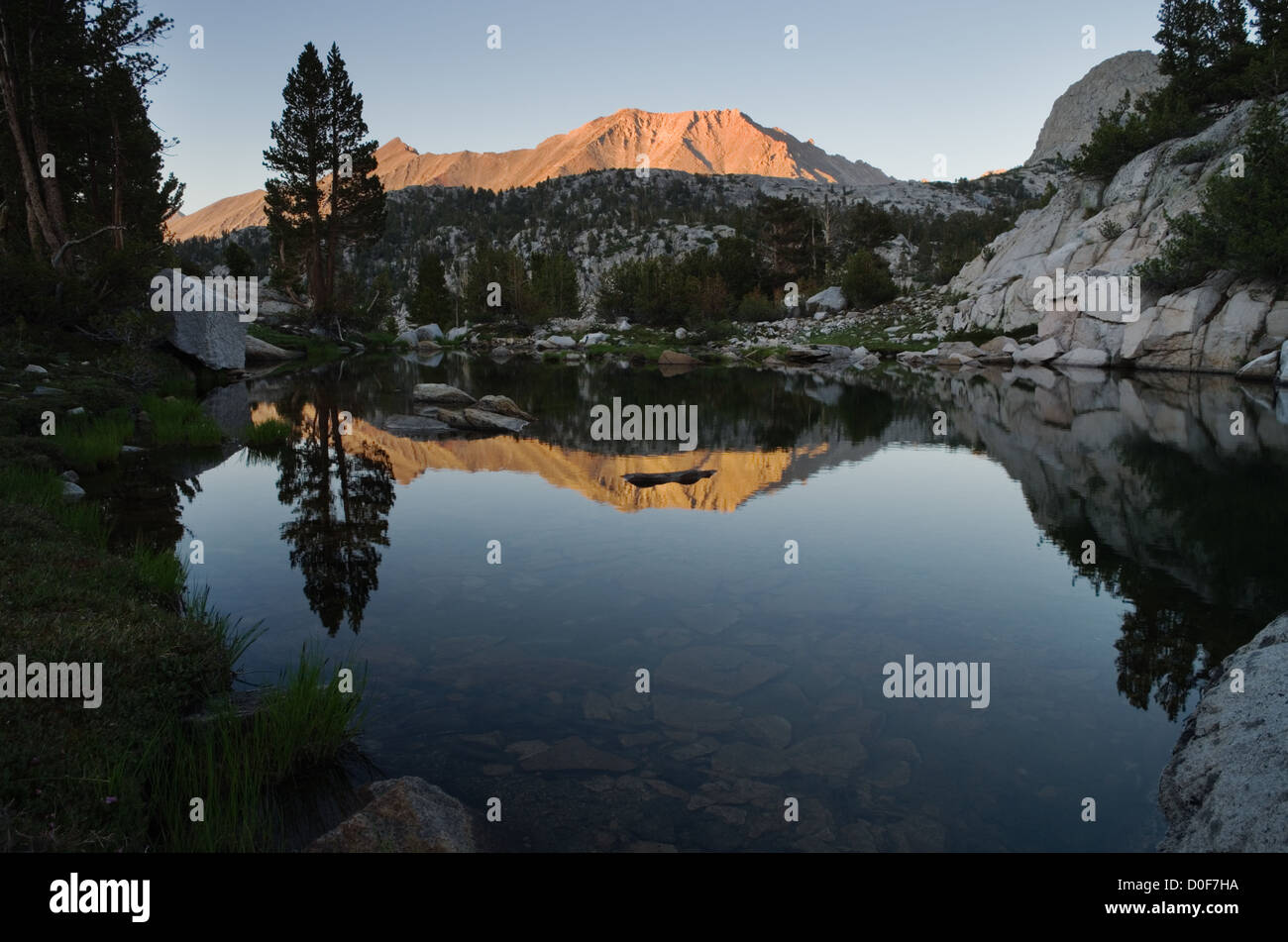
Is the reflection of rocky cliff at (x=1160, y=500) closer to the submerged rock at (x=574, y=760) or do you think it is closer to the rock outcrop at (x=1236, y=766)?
the rock outcrop at (x=1236, y=766)

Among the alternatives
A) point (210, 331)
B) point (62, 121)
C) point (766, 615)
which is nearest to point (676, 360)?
point (210, 331)

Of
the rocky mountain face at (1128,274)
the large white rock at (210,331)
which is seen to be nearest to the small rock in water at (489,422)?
the large white rock at (210,331)

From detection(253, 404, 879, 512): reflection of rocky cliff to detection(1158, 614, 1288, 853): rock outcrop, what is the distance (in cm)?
956

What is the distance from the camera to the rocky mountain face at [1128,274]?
130 ft

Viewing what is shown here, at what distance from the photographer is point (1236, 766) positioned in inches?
219

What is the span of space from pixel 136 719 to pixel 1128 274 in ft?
173

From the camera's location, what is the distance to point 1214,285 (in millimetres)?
41125

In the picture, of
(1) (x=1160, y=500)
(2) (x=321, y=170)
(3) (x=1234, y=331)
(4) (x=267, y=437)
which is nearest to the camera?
(1) (x=1160, y=500)

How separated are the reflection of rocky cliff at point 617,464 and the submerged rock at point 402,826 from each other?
10.2 meters

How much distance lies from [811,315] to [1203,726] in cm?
7552

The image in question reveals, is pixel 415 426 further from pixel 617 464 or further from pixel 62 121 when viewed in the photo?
pixel 62 121

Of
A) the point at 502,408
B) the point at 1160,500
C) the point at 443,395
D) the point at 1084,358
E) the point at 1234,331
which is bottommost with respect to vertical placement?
the point at 1160,500
